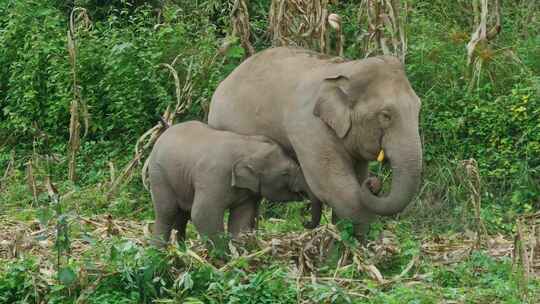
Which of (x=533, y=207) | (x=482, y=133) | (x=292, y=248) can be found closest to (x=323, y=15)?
(x=482, y=133)

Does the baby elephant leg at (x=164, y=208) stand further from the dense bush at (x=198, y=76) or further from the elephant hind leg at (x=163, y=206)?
the dense bush at (x=198, y=76)

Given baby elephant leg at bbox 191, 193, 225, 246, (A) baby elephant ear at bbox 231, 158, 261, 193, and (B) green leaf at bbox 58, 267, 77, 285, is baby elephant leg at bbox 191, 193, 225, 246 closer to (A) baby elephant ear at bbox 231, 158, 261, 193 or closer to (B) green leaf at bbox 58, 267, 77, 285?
(A) baby elephant ear at bbox 231, 158, 261, 193

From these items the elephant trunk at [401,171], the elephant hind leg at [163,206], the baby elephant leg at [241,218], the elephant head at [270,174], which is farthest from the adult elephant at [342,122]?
the elephant hind leg at [163,206]

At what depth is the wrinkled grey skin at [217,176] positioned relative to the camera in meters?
9.69

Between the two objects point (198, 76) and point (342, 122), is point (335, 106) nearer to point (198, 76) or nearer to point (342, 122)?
point (342, 122)

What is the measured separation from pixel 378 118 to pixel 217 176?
4.03 ft

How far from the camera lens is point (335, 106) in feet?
31.0

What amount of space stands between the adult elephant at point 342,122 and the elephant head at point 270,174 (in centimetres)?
12

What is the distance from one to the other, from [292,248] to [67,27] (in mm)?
5854

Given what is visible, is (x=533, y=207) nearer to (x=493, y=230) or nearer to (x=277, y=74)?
Answer: (x=493, y=230)

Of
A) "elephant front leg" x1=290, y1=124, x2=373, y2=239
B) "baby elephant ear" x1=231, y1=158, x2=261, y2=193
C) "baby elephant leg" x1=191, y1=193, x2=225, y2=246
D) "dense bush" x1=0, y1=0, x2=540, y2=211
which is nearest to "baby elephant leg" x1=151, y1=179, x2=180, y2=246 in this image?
"baby elephant leg" x1=191, y1=193, x2=225, y2=246

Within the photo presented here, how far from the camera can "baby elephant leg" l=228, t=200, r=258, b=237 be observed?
9953mm

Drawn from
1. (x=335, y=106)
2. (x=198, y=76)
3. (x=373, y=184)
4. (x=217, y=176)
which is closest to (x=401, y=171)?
(x=373, y=184)

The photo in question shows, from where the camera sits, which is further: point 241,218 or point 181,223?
point 181,223
